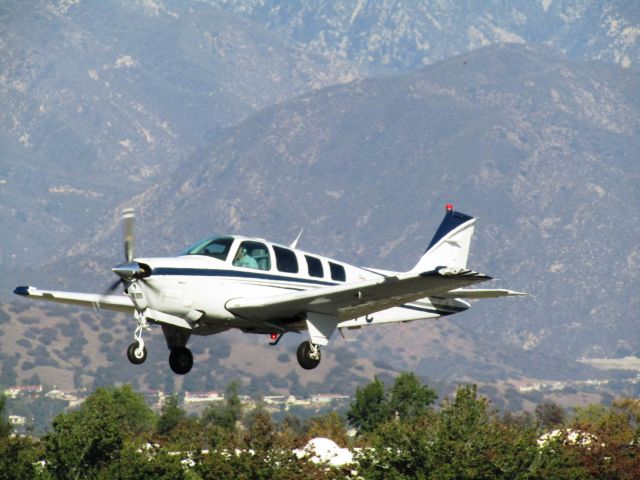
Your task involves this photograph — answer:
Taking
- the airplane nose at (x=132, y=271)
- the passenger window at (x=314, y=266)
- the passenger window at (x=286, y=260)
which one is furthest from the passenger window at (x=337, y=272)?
the airplane nose at (x=132, y=271)

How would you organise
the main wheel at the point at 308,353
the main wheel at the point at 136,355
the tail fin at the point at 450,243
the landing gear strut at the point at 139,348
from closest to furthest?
the landing gear strut at the point at 139,348 → the main wheel at the point at 136,355 → the main wheel at the point at 308,353 → the tail fin at the point at 450,243

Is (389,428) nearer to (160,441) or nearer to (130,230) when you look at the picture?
(160,441)

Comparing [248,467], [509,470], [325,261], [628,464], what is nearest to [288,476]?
[248,467]

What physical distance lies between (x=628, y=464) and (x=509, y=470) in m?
16.2

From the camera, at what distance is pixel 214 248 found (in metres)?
52.0

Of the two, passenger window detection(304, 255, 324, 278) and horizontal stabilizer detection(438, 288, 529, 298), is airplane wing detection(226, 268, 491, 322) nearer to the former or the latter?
passenger window detection(304, 255, 324, 278)

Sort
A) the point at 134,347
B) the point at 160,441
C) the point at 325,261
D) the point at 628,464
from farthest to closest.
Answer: the point at 160,441 < the point at 628,464 < the point at 325,261 < the point at 134,347

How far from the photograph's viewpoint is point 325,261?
178 ft

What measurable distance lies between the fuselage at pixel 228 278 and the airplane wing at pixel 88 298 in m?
2.72

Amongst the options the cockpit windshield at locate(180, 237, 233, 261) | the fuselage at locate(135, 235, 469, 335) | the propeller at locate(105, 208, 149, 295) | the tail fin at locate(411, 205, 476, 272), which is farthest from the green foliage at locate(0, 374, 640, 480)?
the propeller at locate(105, 208, 149, 295)

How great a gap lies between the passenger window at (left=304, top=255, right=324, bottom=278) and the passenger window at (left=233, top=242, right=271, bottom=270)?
1675 millimetres

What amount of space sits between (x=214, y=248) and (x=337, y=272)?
4.82 m

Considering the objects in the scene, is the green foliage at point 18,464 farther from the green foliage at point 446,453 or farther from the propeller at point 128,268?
the propeller at point 128,268

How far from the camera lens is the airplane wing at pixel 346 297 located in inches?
1983
